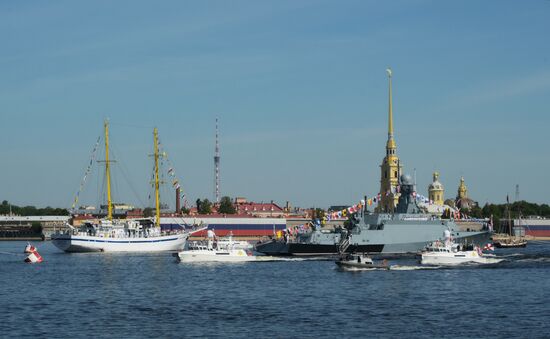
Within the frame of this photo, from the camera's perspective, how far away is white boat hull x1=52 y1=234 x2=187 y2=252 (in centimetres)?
12850

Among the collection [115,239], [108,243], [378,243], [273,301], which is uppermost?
[115,239]

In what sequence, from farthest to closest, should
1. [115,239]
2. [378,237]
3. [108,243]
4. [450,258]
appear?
[115,239] < [108,243] < [378,237] < [450,258]

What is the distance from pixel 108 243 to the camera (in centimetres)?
13012

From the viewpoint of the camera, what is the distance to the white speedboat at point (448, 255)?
308ft

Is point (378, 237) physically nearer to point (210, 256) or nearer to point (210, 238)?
point (210, 238)

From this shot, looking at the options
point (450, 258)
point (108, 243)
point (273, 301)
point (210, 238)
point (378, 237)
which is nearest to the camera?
point (273, 301)

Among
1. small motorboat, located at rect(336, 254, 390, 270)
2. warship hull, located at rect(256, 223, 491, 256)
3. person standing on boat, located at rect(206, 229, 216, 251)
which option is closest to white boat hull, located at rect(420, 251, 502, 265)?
small motorboat, located at rect(336, 254, 390, 270)

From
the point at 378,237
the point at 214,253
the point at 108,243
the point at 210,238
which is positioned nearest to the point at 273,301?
the point at 214,253

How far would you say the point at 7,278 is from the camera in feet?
269

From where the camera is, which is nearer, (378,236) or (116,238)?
(378,236)

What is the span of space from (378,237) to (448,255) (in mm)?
22477

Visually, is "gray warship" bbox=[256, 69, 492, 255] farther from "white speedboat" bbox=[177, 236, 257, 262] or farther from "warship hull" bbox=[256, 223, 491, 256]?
"white speedboat" bbox=[177, 236, 257, 262]

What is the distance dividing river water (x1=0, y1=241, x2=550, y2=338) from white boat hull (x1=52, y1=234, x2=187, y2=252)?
33.1m

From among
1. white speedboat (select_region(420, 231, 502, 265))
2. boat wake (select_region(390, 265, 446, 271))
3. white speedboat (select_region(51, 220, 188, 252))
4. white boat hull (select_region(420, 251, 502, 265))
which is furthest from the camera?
white speedboat (select_region(51, 220, 188, 252))
